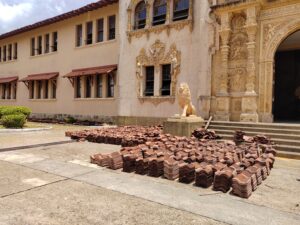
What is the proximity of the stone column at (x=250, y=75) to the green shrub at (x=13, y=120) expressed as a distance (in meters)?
11.3

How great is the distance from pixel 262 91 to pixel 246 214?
30.0 feet

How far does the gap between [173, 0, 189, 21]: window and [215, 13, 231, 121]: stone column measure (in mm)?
2646

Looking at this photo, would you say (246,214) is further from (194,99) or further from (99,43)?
(99,43)

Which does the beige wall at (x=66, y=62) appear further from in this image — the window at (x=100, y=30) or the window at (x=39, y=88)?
the window at (x=39, y=88)

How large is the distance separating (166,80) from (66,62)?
10082mm

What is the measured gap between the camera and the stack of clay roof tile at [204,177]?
4.82m

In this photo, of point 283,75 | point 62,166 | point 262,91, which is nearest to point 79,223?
point 62,166

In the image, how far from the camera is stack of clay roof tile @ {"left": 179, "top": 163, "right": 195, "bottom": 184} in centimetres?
511

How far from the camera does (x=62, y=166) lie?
20.3ft

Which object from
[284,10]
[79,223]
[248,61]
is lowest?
[79,223]

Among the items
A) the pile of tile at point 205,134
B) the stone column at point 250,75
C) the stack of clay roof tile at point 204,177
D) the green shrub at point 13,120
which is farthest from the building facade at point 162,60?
the stack of clay roof tile at point 204,177

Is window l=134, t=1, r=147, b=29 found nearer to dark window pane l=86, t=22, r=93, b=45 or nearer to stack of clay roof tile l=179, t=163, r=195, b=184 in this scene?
dark window pane l=86, t=22, r=93, b=45

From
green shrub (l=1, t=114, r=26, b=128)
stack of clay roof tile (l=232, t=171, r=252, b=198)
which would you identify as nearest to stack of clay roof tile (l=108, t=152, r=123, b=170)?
stack of clay roof tile (l=232, t=171, r=252, b=198)

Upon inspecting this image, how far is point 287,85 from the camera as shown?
16.3 m
